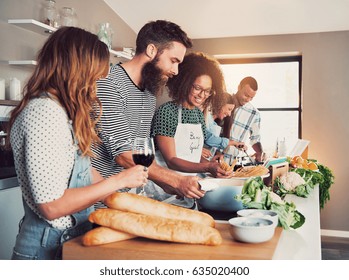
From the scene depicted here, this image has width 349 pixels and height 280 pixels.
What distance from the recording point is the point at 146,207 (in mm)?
863

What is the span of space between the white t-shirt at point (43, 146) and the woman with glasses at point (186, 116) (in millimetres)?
896

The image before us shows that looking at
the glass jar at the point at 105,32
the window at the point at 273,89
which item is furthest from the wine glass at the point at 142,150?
the window at the point at 273,89

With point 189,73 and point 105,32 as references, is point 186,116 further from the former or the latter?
point 105,32

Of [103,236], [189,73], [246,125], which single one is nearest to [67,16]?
[189,73]

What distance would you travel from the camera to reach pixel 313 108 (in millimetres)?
3600

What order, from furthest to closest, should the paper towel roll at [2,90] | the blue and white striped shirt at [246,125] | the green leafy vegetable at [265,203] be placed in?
the blue and white striped shirt at [246,125] < the paper towel roll at [2,90] < the green leafy vegetable at [265,203]

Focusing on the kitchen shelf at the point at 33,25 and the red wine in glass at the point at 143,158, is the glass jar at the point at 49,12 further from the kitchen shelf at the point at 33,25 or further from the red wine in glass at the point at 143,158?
the red wine in glass at the point at 143,158

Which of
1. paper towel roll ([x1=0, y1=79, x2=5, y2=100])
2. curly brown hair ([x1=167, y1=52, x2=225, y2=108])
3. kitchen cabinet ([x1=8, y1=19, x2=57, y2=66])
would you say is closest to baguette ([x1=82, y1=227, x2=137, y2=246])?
curly brown hair ([x1=167, y1=52, x2=225, y2=108])

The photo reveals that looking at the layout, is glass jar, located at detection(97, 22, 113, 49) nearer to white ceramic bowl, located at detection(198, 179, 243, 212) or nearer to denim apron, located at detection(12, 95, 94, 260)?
white ceramic bowl, located at detection(198, 179, 243, 212)

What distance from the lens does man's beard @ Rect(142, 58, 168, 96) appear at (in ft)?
5.25

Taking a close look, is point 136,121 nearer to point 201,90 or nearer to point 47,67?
point 201,90

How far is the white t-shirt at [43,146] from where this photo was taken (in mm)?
825
